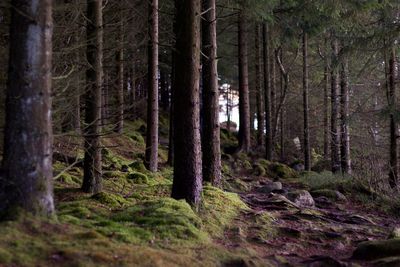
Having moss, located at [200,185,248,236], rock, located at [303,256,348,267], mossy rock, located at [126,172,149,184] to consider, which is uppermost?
mossy rock, located at [126,172,149,184]

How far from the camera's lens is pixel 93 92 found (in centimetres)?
854

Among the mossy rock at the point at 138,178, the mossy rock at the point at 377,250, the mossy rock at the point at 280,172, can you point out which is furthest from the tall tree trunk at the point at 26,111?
the mossy rock at the point at 280,172

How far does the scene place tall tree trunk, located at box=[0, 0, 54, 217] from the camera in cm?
491

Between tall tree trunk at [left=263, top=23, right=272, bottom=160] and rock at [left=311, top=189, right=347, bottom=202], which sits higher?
tall tree trunk at [left=263, top=23, right=272, bottom=160]

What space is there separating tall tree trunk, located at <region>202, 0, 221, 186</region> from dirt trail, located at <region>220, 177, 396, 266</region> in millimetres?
1263

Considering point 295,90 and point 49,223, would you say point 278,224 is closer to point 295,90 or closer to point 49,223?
point 49,223

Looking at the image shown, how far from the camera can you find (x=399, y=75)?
653 inches

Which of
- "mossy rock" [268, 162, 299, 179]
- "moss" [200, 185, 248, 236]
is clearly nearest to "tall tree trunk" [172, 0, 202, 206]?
"moss" [200, 185, 248, 236]

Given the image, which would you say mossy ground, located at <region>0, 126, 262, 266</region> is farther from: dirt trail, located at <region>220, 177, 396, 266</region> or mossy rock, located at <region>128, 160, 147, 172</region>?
mossy rock, located at <region>128, 160, 147, 172</region>

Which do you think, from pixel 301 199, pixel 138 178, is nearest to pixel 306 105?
pixel 301 199

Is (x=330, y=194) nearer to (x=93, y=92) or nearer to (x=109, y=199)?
(x=109, y=199)

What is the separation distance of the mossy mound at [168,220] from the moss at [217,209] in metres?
0.40

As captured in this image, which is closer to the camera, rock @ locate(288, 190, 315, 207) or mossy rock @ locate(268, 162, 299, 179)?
rock @ locate(288, 190, 315, 207)

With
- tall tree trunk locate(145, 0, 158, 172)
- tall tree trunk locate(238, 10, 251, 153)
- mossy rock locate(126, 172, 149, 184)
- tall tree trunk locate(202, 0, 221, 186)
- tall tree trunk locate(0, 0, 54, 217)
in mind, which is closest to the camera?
tall tree trunk locate(0, 0, 54, 217)
